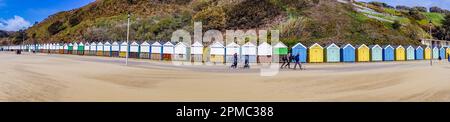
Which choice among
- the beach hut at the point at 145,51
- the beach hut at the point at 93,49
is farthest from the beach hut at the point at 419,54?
the beach hut at the point at 93,49

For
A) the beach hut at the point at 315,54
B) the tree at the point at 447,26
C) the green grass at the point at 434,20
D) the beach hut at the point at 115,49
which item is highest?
the green grass at the point at 434,20

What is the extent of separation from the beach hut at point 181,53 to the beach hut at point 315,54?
14.3m

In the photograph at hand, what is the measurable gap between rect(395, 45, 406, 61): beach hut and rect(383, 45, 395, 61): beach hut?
0.96 meters

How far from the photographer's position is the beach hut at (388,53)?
4916 centimetres

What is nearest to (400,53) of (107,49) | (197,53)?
(197,53)

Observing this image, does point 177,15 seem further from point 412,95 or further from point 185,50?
point 412,95

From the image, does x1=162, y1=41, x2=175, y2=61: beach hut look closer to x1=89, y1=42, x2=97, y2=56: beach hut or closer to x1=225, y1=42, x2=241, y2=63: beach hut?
x1=225, y1=42, x2=241, y2=63: beach hut

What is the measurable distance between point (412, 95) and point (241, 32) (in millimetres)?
59887

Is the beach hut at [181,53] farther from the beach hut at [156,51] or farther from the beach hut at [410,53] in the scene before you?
the beach hut at [410,53]

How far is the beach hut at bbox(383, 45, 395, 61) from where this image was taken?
4916 cm

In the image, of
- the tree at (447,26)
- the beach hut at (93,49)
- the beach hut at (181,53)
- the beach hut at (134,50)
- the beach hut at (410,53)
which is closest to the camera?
the beach hut at (181,53)

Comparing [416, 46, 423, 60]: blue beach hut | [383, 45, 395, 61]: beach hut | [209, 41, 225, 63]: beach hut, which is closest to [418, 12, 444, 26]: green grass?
[416, 46, 423, 60]: blue beach hut

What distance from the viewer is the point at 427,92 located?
1248 cm
